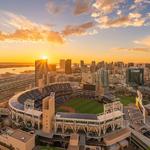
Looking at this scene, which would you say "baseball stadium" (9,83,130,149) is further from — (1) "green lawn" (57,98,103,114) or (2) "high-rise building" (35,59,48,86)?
(2) "high-rise building" (35,59,48,86)

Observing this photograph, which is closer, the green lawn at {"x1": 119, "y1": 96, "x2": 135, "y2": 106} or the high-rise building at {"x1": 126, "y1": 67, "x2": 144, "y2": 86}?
the green lawn at {"x1": 119, "y1": 96, "x2": 135, "y2": 106}

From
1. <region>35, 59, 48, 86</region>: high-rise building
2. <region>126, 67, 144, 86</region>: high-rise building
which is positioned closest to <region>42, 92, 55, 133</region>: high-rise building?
<region>35, 59, 48, 86</region>: high-rise building

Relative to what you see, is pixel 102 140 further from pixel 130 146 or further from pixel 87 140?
pixel 130 146

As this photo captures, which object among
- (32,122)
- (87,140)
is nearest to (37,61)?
(32,122)

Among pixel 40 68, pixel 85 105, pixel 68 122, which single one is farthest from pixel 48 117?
pixel 40 68

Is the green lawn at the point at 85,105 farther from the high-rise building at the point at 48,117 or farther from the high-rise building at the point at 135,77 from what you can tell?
the high-rise building at the point at 135,77

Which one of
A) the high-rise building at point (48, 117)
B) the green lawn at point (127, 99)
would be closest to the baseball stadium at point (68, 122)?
the high-rise building at point (48, 117)

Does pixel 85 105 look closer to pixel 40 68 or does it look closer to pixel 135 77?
pixel 40 68
